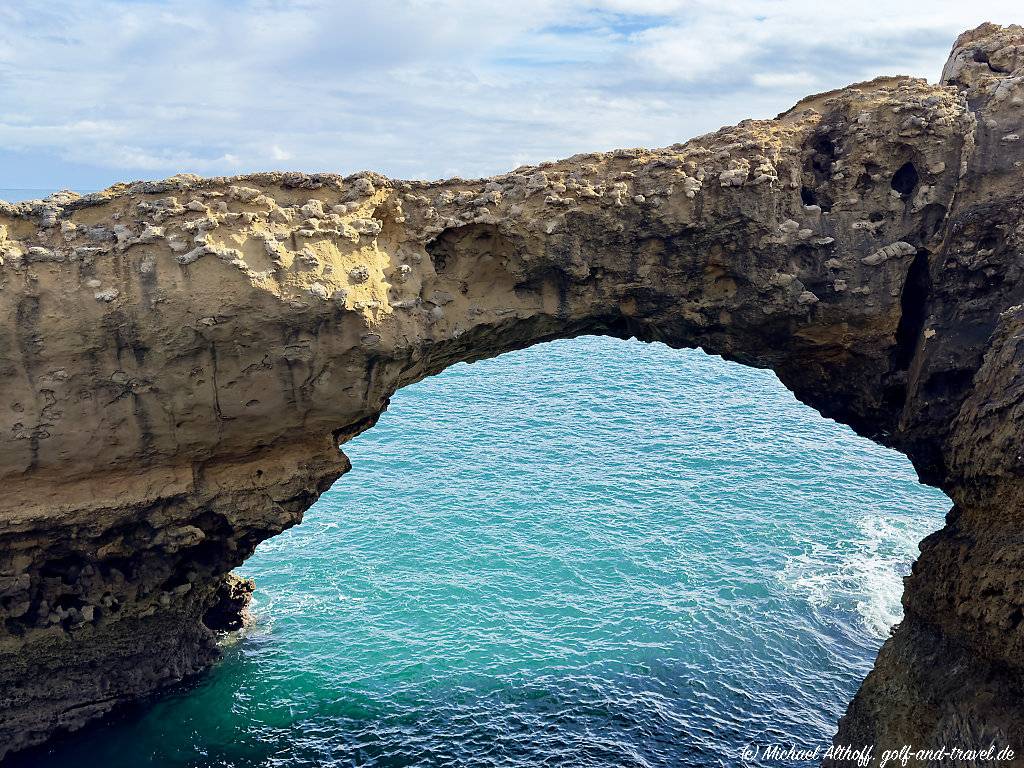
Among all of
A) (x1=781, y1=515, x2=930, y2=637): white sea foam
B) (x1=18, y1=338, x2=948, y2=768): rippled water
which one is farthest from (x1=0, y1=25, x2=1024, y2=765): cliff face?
(x1=781, y1=515, x2=930, y2=637): white sea foam

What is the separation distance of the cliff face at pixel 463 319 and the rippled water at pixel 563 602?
12.6ft

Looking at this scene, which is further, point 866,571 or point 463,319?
point 866,571

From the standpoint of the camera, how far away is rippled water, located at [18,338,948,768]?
2194 cm

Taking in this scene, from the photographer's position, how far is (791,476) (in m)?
38.8

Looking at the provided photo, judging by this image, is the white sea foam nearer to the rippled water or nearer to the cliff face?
the rippled water

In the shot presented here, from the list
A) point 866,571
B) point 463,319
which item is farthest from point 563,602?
point 463,319

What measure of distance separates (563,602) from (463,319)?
12072 mm

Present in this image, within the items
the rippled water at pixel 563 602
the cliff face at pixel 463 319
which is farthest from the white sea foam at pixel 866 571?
the cliff face at pixel 463 319

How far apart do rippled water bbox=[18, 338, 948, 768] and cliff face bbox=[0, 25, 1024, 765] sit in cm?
385

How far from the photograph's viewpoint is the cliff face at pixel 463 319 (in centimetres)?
1723

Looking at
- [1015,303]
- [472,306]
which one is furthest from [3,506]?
[1015,303]

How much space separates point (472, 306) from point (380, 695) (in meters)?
10.8

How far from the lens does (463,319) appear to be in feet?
65.8

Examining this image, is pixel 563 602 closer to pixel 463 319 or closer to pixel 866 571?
pixel 866 571
